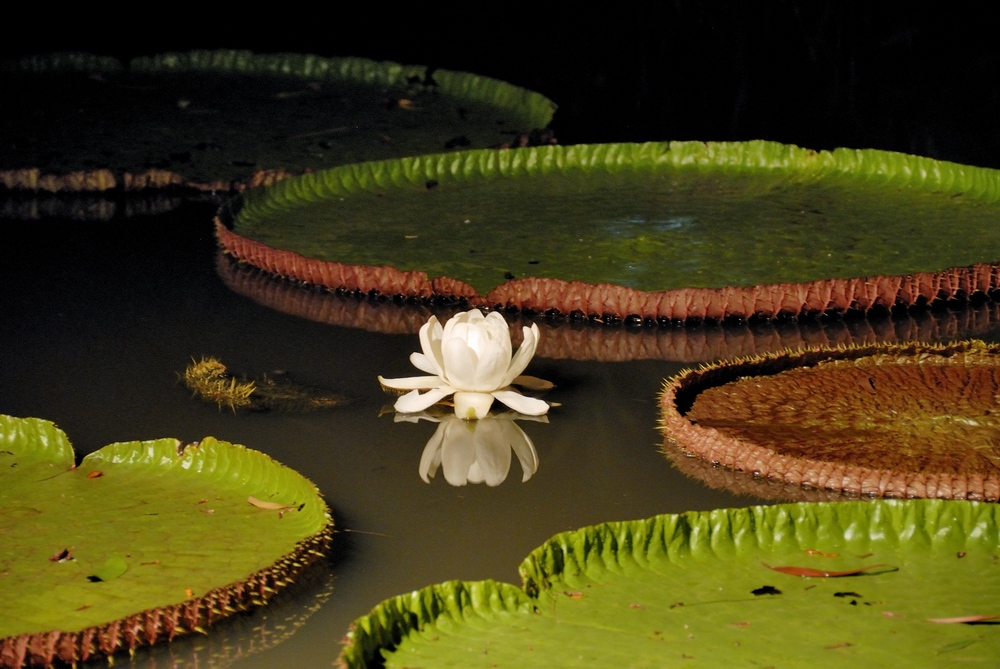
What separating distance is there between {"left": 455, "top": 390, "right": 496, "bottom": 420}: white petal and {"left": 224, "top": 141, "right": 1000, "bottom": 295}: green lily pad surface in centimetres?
85

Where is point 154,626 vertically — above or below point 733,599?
below

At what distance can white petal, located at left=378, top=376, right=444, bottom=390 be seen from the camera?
10.9ft

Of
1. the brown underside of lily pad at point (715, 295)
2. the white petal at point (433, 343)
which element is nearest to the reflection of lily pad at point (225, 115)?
the brown underside of lily pad at point (715, 295)

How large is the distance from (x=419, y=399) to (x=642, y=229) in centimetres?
162

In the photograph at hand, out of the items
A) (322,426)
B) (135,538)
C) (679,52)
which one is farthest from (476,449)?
(679,52)

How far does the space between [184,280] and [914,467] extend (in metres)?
2.68

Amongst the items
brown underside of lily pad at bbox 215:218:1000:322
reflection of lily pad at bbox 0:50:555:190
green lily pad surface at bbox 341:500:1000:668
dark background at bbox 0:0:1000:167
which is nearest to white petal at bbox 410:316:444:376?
brown underside of lily pad at bbox 215:218:1000:322

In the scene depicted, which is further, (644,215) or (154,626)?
(644,215)

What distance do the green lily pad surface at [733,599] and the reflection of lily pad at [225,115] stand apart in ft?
12.1

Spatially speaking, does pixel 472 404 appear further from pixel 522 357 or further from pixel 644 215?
pixel 644 215

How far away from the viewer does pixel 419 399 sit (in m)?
3.26

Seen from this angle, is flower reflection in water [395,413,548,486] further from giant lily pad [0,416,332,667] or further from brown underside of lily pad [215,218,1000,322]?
brown underside of lily pad [215,218,1000,322]

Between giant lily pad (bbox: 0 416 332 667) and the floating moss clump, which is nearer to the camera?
giant lily pad (bbox: 0 416 332 667)

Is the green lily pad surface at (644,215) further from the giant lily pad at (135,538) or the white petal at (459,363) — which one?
the giant lily pad at (135,538)
